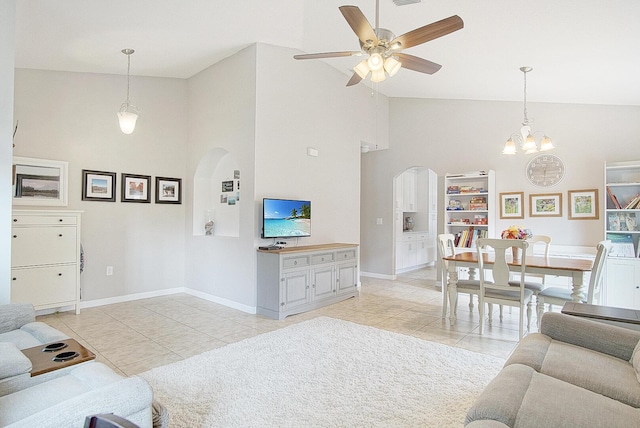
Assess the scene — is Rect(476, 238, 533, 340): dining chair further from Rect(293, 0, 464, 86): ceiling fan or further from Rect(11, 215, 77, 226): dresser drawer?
Rect(11, 215, 77, 226): dresser drawer

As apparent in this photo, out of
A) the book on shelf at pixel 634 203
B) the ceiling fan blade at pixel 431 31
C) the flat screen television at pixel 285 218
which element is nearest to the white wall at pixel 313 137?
the flat screen television at pixel 285 218

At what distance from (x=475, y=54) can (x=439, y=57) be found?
1.42 feet

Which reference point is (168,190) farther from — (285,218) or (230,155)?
(285,218)

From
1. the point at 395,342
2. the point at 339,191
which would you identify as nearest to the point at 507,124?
the point at 339,191

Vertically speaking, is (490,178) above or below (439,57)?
below

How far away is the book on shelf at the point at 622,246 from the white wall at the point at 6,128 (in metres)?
6.28

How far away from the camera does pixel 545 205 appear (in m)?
5.46

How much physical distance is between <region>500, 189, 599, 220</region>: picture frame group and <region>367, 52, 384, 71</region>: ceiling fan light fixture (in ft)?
13.4

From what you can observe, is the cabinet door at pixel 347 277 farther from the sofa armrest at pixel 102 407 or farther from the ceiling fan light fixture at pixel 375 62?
the sofa armrest at pixel 102 407

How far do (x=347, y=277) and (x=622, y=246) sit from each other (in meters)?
3.55

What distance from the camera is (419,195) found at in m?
8.89

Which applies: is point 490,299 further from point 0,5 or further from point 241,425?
point 0,5

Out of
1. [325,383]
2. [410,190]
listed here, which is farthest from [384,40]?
[410,190]

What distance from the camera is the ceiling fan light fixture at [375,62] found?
8.79 ft
